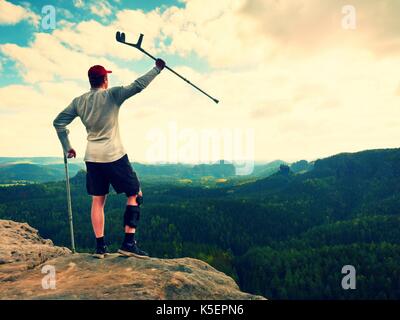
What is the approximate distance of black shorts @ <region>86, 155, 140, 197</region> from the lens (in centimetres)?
818

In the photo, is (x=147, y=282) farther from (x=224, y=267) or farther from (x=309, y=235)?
(x=309, y=235)

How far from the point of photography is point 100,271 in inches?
320

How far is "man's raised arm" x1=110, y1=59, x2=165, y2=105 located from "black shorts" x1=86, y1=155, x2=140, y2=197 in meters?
1.54

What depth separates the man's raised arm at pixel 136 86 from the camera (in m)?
7.61

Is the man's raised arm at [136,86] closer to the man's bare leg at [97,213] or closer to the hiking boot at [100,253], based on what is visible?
the man's bare leg at [97,213]

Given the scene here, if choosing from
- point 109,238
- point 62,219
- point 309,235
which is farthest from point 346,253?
point 62,219

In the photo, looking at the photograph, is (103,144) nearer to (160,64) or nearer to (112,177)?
(112,177)

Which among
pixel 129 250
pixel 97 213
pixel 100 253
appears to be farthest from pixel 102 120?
pixel 100 253

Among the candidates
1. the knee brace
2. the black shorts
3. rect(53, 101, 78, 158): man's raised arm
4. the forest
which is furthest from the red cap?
the forest

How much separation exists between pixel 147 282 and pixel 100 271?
1.48 meters

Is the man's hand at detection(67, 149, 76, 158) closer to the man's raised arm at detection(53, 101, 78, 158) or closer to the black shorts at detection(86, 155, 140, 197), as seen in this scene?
the man's raised arm at detection(53, 101, 78, 158)

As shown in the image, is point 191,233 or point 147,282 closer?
point 147,282

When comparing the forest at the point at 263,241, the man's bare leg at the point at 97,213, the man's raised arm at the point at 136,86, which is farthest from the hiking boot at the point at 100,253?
the forest at the point at 263,241
